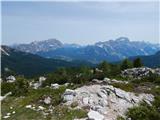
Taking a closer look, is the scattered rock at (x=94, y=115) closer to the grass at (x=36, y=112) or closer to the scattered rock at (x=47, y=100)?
the grass at (x=36, y=112)

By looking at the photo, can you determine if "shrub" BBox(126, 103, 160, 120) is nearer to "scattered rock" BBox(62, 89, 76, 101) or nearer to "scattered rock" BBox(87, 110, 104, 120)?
"scattered rock" BBox(87, 110, 104, 120)

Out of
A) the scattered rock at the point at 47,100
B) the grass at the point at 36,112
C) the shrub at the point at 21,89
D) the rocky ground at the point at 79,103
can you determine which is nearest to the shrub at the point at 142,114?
the rocky ground at the point at 79,103

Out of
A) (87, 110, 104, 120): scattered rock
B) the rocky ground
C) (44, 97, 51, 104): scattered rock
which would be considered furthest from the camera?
(44, 97, 51, 104): scattered rock

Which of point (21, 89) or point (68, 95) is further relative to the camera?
point (21, 89)

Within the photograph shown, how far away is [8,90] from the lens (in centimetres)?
3425

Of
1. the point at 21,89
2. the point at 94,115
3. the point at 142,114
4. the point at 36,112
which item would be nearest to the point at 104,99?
the point at 142,114

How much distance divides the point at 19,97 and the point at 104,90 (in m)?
8.19

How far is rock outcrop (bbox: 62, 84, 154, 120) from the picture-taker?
2450 centimetres

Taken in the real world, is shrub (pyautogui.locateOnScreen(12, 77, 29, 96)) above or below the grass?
above

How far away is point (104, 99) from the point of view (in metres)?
26.6

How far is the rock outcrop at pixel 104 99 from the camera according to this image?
2450cm

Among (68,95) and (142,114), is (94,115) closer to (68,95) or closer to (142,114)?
(142,114)

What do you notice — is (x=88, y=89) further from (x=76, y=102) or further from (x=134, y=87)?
(x=134, y=87)

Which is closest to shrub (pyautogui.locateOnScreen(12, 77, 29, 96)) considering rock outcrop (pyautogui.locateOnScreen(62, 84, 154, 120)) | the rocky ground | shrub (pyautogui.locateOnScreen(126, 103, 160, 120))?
the rocky ground
